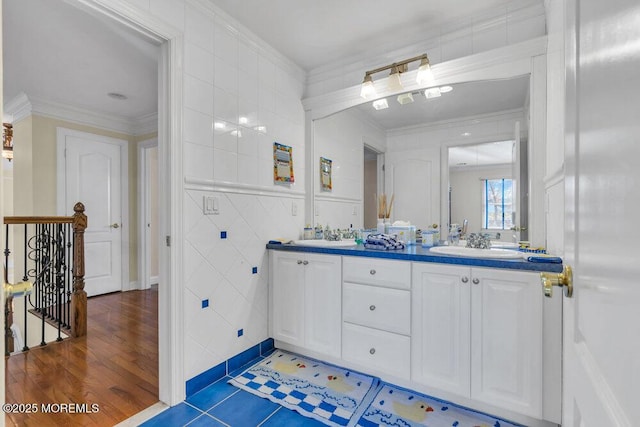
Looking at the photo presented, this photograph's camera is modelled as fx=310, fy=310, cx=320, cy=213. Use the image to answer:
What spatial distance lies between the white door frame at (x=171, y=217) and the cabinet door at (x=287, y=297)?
0.75 meters

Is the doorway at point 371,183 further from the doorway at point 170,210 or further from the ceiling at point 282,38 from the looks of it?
the doorway at point 170,210

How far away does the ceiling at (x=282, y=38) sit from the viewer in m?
1.94

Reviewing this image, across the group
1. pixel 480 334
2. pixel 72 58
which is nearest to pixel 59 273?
pixel 72 58

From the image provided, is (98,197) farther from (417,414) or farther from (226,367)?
(417,414)

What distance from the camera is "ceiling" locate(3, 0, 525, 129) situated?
1.94 metres

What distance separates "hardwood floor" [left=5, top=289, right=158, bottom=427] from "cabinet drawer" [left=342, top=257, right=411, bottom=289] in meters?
1.37

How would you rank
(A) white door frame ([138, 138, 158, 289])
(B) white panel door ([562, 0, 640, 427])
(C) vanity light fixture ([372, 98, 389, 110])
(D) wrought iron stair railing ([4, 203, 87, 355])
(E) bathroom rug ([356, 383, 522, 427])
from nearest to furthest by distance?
(B) white panel door ([562, 0, 640, 427]) → (E) bathroom rug ([356, 383, 522, 427]) → (C) vanity light fixture ([372, 98, 389, 110]) → (D) wrought iron stair railing ([4, 203, 87, 355]) → (A) white door frame ([138, 138, 158, 289])

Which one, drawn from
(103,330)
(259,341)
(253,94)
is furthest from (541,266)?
(103,330)

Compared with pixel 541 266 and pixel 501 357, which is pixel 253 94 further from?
pixel 501 357

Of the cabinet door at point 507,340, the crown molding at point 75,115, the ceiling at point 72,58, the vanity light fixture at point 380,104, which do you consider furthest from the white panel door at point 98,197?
the cabinet door at point 507,340

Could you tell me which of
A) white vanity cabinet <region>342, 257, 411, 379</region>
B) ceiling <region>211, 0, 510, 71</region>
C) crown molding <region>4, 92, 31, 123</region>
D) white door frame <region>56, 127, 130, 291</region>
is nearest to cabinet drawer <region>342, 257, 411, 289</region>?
white vanity cabinet <region>342, 257, 411, 379</region>

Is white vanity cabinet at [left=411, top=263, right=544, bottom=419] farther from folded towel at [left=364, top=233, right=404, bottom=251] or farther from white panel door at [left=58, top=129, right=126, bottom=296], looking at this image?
white panel door at [left=58, top=129, right=126, bottom=296]

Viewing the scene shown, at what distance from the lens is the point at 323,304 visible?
83.7 inches

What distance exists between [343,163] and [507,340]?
1.73m
